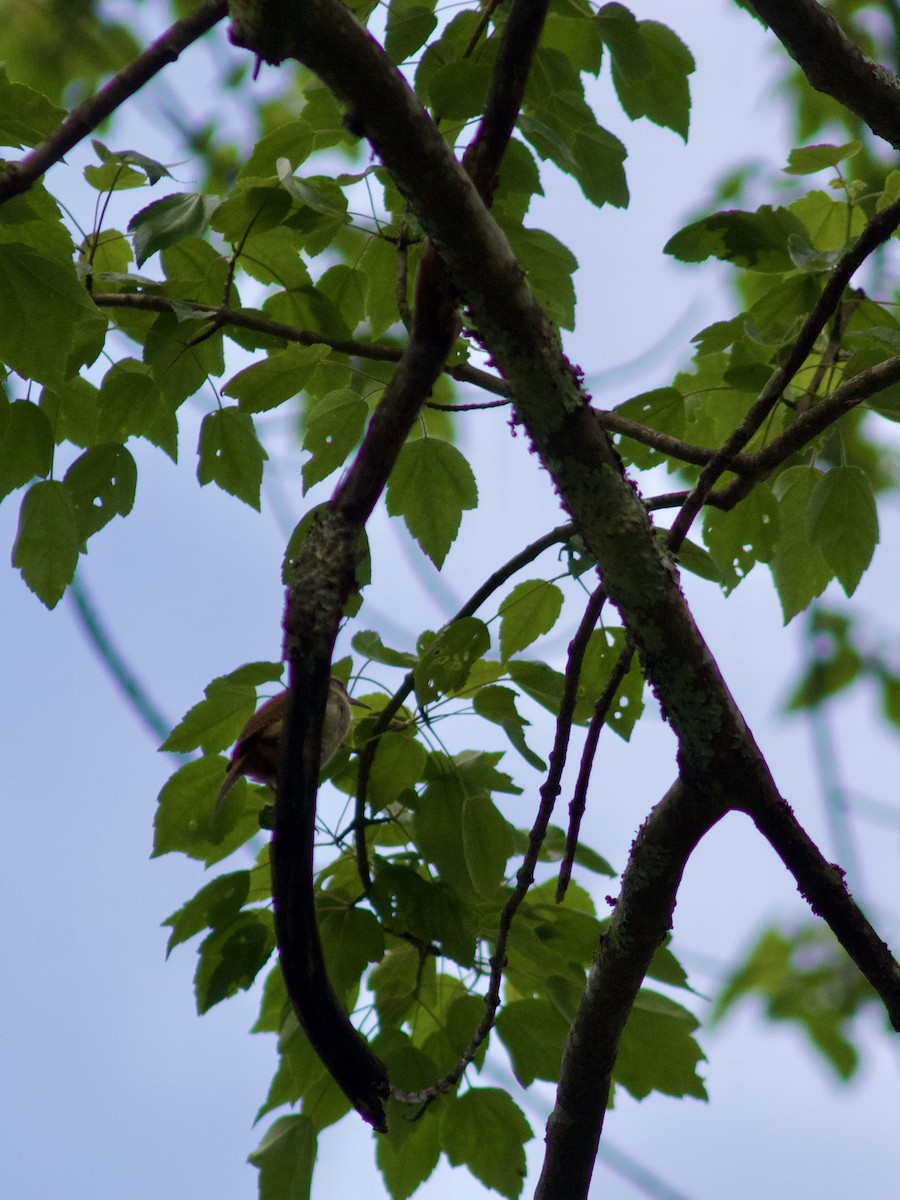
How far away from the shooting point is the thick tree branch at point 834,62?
1.50 metres

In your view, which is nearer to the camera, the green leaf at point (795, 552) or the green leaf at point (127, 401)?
the green leaf at point (127, 401)

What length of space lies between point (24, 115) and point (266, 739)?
3.24ft

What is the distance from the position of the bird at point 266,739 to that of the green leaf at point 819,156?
1245 millimetres

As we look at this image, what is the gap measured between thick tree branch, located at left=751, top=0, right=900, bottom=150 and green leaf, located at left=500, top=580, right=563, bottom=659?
0.87 m

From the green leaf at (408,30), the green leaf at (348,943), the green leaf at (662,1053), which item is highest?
the green leaf at (408,30)

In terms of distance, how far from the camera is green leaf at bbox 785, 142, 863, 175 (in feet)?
6.28

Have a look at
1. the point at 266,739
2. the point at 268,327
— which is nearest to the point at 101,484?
the point at 268,327

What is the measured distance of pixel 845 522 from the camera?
1.86m

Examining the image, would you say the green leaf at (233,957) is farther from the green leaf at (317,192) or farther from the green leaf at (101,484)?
the green leaf at (317,192)

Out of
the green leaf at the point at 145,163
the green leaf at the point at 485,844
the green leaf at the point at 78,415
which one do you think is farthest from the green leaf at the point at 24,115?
the green leaf at the point at 485,844

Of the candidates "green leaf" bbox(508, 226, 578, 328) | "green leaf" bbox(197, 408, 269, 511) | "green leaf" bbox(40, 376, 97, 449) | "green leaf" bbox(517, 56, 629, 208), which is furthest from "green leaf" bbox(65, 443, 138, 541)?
"green leaf" bbox(517, 56, 629, 208)

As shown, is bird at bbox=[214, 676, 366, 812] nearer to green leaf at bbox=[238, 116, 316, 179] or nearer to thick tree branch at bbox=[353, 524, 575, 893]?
thick tree branch at bbox=[353, 524, 575, 893]

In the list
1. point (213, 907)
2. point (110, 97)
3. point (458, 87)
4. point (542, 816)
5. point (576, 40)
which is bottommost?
point (213, 907)

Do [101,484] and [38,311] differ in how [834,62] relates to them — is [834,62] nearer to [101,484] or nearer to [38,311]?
[38,311]
